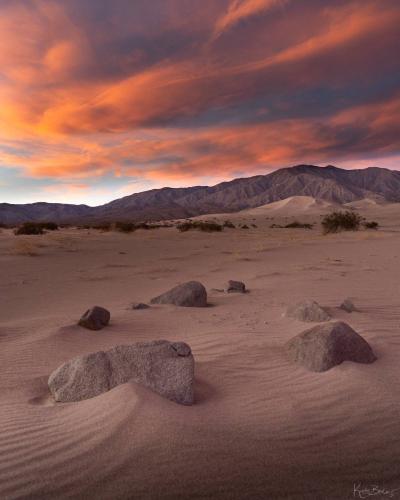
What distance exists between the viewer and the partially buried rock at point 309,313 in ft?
18.8

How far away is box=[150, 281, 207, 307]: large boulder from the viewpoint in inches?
284

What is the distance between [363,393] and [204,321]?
9.69 ft

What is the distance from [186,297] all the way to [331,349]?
354 cm

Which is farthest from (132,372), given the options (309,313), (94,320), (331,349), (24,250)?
(24,250)

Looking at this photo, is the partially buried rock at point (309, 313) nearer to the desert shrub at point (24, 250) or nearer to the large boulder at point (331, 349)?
the large boulder at point (331, 349)

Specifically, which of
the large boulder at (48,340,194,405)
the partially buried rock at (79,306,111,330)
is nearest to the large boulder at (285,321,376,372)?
the large boulder at (48,340,194,405)

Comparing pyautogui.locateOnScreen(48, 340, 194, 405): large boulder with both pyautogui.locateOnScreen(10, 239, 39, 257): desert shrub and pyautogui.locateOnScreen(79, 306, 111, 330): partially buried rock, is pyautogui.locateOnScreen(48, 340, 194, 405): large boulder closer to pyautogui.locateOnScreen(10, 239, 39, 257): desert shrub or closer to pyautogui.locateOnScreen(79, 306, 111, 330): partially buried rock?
A: pyautogui.locateOnScreen(79, 306, 111, 330): partially buried rock

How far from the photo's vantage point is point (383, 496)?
2344 millimetres

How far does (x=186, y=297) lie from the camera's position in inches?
285

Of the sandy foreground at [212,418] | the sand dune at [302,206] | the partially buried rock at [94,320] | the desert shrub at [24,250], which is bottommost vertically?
the sandy foreground at [212,418]

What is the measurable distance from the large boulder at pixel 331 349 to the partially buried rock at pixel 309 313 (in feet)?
4.77

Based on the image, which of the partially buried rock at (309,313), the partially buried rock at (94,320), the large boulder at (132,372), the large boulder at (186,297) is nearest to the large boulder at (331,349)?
the large boulder at (132,372)

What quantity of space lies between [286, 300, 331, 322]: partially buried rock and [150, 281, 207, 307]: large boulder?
1.81 m

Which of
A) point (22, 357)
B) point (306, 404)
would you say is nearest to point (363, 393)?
point (306, 404)
